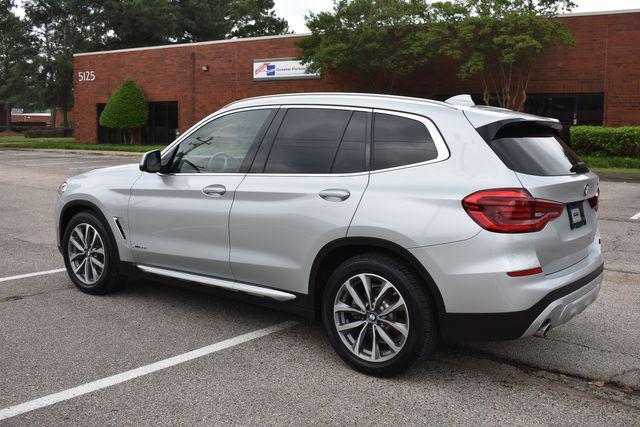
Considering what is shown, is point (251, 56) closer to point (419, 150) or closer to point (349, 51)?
point (349, 51)

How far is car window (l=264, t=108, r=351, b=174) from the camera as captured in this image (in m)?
4.28

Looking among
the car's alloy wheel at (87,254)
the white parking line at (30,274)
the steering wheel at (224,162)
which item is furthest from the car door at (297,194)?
the white parking line at (30,274)

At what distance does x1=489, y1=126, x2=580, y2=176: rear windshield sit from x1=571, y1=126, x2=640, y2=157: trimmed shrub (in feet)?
57.1

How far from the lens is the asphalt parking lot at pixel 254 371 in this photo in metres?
3.46

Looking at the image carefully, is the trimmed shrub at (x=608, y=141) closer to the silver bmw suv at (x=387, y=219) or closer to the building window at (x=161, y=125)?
the silver bmw suv at (x=387, y=219)

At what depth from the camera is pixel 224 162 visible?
15.9ft

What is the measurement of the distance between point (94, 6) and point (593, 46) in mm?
43535

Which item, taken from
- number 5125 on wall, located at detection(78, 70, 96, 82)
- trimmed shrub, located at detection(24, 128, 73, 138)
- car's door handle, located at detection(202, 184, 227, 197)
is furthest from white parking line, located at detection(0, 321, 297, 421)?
trimmed shrub, located at detection(24, 128, 73, 138)

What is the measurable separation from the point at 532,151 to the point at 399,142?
0.81 m

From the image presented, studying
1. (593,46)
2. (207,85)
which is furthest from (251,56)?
(593,46)

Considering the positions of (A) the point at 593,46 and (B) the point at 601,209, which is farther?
(A) the point at 593,46

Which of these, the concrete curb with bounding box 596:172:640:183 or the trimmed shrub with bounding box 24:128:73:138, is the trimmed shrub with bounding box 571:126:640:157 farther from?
the trimmed shrub with bounding box 24:128:73:138

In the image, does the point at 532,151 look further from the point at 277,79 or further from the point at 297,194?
the point at 277,79

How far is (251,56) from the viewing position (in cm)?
3159
